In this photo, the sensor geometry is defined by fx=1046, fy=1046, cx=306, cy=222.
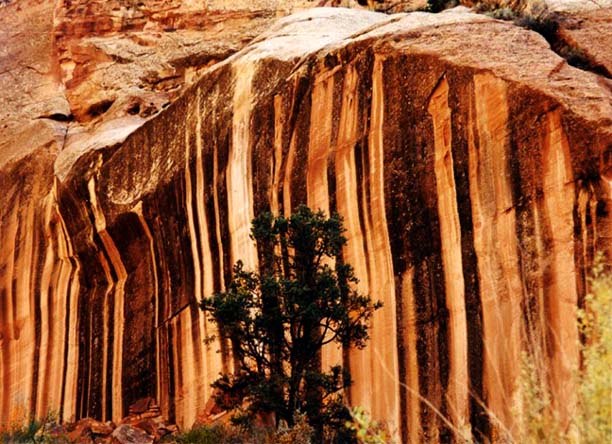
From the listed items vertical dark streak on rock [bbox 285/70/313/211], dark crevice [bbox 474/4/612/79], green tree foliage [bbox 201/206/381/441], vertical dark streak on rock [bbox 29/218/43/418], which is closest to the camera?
green tree foliage [bbox 201/206/381/441]

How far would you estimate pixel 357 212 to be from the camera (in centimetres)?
1547

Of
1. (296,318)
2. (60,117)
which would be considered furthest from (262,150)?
(60,117)

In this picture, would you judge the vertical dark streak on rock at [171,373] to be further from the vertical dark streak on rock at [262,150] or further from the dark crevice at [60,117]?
the dark crevice at [60,117]

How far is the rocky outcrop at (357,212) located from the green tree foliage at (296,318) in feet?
2.79

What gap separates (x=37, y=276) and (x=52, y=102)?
5.73m

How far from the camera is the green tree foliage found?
533 inches

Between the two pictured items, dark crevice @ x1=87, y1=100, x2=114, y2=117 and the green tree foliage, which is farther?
dark crevice @ x1=87, y1=100, x2=114, y2=117

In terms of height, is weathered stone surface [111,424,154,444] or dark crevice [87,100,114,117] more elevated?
dark crevice [87,100,114,117]

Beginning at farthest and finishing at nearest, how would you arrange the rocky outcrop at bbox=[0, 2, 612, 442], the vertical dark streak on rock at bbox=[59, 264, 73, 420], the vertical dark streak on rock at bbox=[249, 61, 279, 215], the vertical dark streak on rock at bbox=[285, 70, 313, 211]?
the vertical dark streak on rock at bbox=[59, 264, 73, 420] → the vertical dark streak on rock at bbox=[249, 61, 279, 215] → the vertical dark streak on rock at bbox=[285, 70, 313, 211] → the rocky outcrop at bbox=[0, 2, 612, 442]

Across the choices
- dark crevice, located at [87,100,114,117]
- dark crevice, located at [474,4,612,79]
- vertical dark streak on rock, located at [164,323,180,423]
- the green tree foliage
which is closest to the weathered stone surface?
vertical dark streak on rock, located at [164,323,180,423]

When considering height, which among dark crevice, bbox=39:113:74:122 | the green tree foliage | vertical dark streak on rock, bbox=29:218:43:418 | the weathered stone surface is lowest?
the weathered stone surface

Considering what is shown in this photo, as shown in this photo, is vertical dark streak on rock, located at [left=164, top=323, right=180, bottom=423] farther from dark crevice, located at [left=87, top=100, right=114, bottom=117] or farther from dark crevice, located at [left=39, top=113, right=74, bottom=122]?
dark crevice, located at [left=39, top=113, right=74, bottom=122]

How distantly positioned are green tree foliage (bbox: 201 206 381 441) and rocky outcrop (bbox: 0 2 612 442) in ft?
2.79

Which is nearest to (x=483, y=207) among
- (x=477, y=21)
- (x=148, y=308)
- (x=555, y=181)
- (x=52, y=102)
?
(x=555, y=181)
